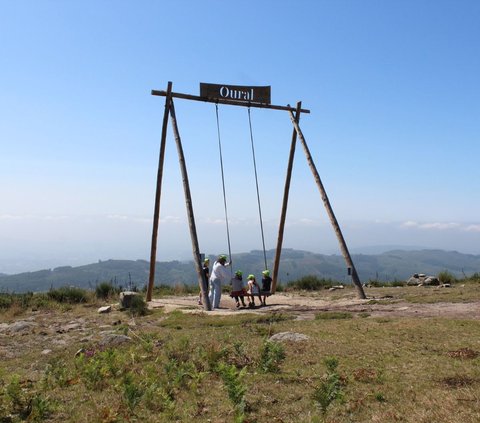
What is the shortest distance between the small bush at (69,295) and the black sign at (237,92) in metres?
9.79

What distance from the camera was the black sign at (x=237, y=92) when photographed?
18125 mm

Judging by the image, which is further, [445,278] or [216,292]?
[445,278]

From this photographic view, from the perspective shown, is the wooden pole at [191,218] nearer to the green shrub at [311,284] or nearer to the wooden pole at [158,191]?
the wooden pole at [158,191]

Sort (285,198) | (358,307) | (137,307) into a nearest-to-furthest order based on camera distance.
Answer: (358,307)
(137,307)
(285,198)

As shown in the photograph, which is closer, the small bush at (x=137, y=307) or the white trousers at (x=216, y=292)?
the small bush at (x=137, y=307)

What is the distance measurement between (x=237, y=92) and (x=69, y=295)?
433 inches

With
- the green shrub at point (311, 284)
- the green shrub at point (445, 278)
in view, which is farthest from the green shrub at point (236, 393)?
the green shrub at point (445, 278)

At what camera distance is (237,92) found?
18.7 m

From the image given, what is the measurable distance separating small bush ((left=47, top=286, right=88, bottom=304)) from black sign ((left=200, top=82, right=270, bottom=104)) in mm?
9792

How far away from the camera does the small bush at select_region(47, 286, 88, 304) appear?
63.7ft

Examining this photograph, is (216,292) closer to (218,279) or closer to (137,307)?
(218,279)

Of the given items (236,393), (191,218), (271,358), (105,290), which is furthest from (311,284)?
(236,393)

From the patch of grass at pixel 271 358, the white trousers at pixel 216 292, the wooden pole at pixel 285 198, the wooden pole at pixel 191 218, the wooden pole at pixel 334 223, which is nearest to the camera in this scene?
the patch of grass at pixel 271 358

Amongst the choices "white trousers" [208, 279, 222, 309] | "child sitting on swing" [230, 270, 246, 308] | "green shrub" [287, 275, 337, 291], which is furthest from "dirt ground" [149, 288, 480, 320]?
"green shrub" [287, 275, 337, 291]
